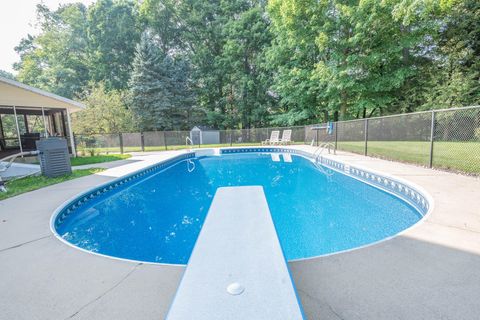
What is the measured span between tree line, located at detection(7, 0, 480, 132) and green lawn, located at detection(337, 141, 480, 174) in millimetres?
5139

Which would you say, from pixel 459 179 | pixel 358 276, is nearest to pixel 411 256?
pixel 358 276

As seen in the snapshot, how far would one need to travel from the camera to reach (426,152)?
7.70 meters

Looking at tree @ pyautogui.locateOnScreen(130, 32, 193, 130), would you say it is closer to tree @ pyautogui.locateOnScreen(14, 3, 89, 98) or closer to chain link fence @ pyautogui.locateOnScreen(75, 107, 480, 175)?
chain link fence @ pyautogui.locateOnScreen(75, 107, 480, 175)

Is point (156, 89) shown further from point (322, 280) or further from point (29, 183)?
point (322, 280)

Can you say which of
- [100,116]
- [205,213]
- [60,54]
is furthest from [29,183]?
Answer: [60,54]

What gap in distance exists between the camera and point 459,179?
4441 mm

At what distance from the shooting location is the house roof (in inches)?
305

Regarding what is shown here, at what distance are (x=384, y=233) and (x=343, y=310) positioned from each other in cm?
238

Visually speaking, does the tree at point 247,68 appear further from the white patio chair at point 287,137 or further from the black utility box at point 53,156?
the black utility box at point 53,156

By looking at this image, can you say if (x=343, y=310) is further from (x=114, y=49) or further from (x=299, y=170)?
(x=114, y=49)

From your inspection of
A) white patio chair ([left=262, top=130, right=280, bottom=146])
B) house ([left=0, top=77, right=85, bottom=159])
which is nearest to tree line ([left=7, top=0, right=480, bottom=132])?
white patio chair ([left=262, top=130, right=280, bottom=146])

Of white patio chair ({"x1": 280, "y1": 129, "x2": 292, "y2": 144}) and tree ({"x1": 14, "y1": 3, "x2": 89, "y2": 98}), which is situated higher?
tree ({"x1": 14, "y1": 3, "x2": 89, "y2": 98})

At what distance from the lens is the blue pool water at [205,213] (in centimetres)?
315

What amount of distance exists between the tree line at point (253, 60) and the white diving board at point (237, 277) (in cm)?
1237
